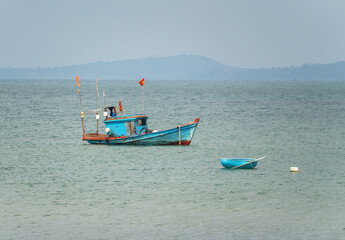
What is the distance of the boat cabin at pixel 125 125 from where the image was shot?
1876 inches

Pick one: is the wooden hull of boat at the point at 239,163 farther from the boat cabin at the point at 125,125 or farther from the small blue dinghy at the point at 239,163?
the boat cabin at the point at 125,125

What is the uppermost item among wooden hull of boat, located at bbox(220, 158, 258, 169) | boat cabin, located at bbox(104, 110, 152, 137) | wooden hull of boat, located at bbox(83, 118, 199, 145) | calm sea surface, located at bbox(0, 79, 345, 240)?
boat cabin, located at bbox(104, 110, 152, 137)

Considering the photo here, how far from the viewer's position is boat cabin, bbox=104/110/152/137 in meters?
47.7

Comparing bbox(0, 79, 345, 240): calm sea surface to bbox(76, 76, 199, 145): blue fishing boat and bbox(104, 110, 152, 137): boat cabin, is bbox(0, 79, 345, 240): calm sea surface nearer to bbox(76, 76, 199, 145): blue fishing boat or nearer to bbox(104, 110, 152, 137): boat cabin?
bbox(76, 76, 199, 145): blue fishing boat

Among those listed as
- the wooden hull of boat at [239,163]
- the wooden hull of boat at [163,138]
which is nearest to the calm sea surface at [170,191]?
the wooden hull of boat at [239,163]

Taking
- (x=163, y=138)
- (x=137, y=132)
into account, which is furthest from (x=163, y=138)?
(x=137, y=132)

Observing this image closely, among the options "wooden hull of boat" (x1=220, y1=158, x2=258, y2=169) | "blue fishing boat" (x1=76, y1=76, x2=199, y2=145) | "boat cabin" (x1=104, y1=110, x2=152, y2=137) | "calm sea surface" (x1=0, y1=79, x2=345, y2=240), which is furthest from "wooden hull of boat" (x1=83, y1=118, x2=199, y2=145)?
"wooden hull of boat" (x1=220, y1=158, x2=258, y2=169)

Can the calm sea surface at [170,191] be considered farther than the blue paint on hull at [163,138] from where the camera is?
No

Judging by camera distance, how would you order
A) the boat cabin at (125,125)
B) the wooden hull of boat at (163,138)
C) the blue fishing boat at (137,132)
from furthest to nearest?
the wooden hull of boat at (163,138)
the blue fishing boat at (137,132)
the boat cabin at (125,125)

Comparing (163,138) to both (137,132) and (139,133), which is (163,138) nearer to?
(139,133)

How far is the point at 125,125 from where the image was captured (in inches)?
1891

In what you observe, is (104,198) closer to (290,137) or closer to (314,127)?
(290,137)

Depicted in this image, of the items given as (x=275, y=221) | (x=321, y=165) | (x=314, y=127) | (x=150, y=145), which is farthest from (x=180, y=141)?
(x=314, y=127)

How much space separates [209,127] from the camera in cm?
7475
